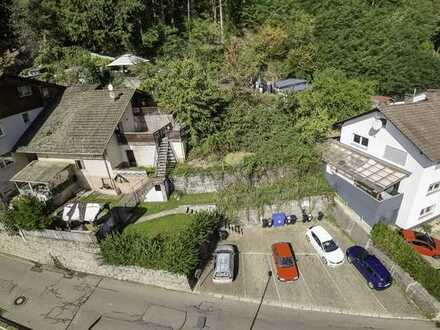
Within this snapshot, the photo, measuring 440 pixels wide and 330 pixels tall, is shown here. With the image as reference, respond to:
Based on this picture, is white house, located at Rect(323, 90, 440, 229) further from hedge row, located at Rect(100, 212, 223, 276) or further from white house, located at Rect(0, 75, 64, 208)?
white house, located at Rect(0, 75, 64, 208)

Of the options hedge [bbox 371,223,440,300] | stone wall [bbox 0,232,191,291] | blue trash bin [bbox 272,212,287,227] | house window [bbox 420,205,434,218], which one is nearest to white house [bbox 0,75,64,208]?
stone wall [bbox 0,232,191,291]

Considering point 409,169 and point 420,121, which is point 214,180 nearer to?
point 409,169

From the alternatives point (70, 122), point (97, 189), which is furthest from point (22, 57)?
point (97, 189)

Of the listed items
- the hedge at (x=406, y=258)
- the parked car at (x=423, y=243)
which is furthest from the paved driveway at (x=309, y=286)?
the parked car at (x=423, y=243)

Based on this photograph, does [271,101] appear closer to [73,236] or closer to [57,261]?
[73,236]

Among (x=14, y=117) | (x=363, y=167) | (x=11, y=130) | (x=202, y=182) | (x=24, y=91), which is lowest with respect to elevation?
(x=202, y=182)

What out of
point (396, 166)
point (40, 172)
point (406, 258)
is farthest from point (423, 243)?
point (40, 172)
